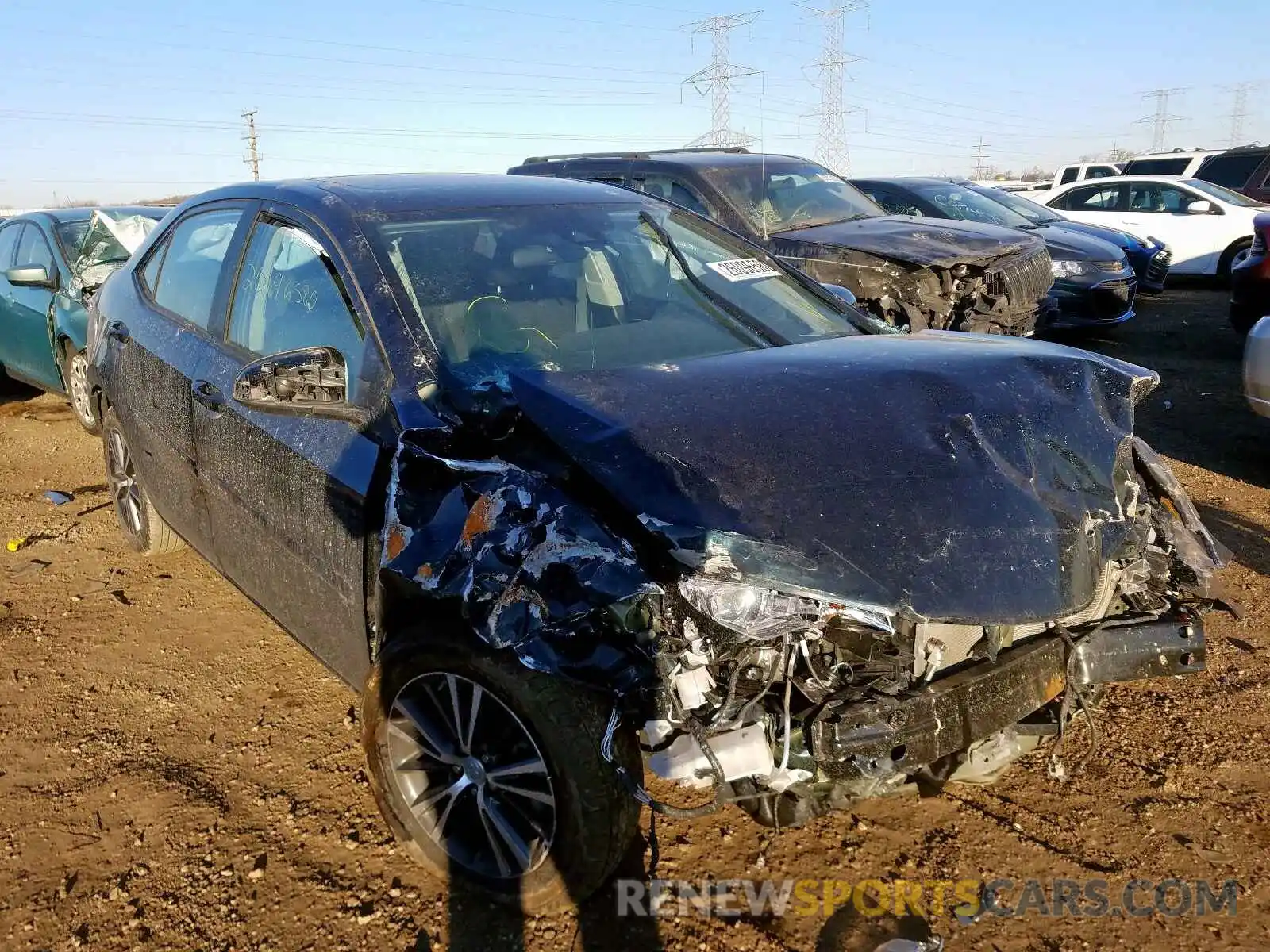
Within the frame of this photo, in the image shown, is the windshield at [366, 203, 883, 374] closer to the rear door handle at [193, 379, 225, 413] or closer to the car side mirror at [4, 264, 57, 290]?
the rear door handle at [193, 379, 225, 413]

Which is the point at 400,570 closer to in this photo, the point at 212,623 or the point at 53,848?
the point at 53,848

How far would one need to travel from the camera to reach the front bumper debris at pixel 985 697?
194 centimetres

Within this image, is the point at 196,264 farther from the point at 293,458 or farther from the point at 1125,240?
the point at 1125,240

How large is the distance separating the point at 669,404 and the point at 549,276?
2.99ft

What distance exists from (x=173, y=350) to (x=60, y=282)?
12.7 ft

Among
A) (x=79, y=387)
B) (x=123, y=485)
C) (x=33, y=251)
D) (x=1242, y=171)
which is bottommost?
(x=123, y=485)

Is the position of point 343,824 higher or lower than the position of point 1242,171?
lower

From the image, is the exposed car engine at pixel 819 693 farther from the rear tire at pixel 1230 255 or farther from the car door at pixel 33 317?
the rear tire at pixel 1230 255

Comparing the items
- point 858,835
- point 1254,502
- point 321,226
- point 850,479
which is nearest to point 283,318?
point 321,226

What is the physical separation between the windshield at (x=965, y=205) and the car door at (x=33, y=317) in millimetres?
8235

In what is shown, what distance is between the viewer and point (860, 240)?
270 inches

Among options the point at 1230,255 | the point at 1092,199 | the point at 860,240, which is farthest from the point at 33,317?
the point at 1230,255

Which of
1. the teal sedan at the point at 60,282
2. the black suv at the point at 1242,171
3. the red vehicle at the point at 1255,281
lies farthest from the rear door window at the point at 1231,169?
the teal sedan at the point at 60,282

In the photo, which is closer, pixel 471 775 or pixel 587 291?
pixel 471 775
